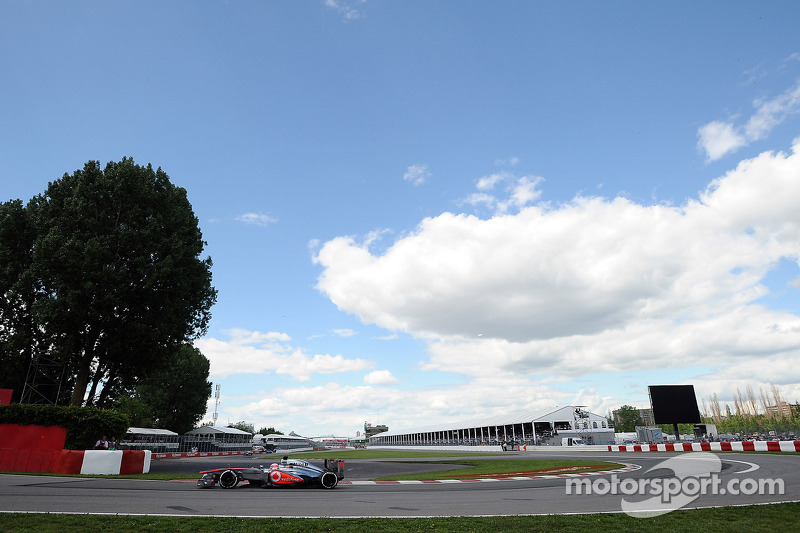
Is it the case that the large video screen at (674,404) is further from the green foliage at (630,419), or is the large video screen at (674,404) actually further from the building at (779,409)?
the building at (779,409)

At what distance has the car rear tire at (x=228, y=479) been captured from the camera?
661 inches

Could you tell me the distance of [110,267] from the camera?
25.9m

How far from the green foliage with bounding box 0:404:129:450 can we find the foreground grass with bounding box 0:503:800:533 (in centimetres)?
1783

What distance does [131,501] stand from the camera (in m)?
12.4

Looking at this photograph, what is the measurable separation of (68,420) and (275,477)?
50.3ft

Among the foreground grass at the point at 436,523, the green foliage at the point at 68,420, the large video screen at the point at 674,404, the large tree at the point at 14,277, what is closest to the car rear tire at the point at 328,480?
the foreground grass at the point at 436,523

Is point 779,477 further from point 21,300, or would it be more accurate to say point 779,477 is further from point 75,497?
point 21,300


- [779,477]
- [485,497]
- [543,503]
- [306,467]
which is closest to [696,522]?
[543,503]

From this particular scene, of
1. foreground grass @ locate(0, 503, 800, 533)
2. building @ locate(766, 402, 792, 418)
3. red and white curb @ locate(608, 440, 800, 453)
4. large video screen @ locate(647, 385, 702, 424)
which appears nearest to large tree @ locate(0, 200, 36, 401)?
foreground grass @ locate(0, 503, 800, 533)

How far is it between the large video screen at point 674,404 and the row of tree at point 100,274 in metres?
46.4

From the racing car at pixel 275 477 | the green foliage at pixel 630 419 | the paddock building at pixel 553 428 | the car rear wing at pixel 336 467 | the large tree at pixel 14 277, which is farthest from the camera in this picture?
the green foliage at pixel 630 419

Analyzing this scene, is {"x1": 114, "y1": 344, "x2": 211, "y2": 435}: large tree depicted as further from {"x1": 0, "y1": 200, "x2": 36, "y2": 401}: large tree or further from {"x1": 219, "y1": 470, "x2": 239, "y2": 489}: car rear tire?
{"x1": 219, "y1": 470, "x2": 239, "y2": 489}: car rear tire

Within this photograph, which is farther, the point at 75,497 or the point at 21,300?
the point at 21,300

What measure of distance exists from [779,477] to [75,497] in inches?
875
